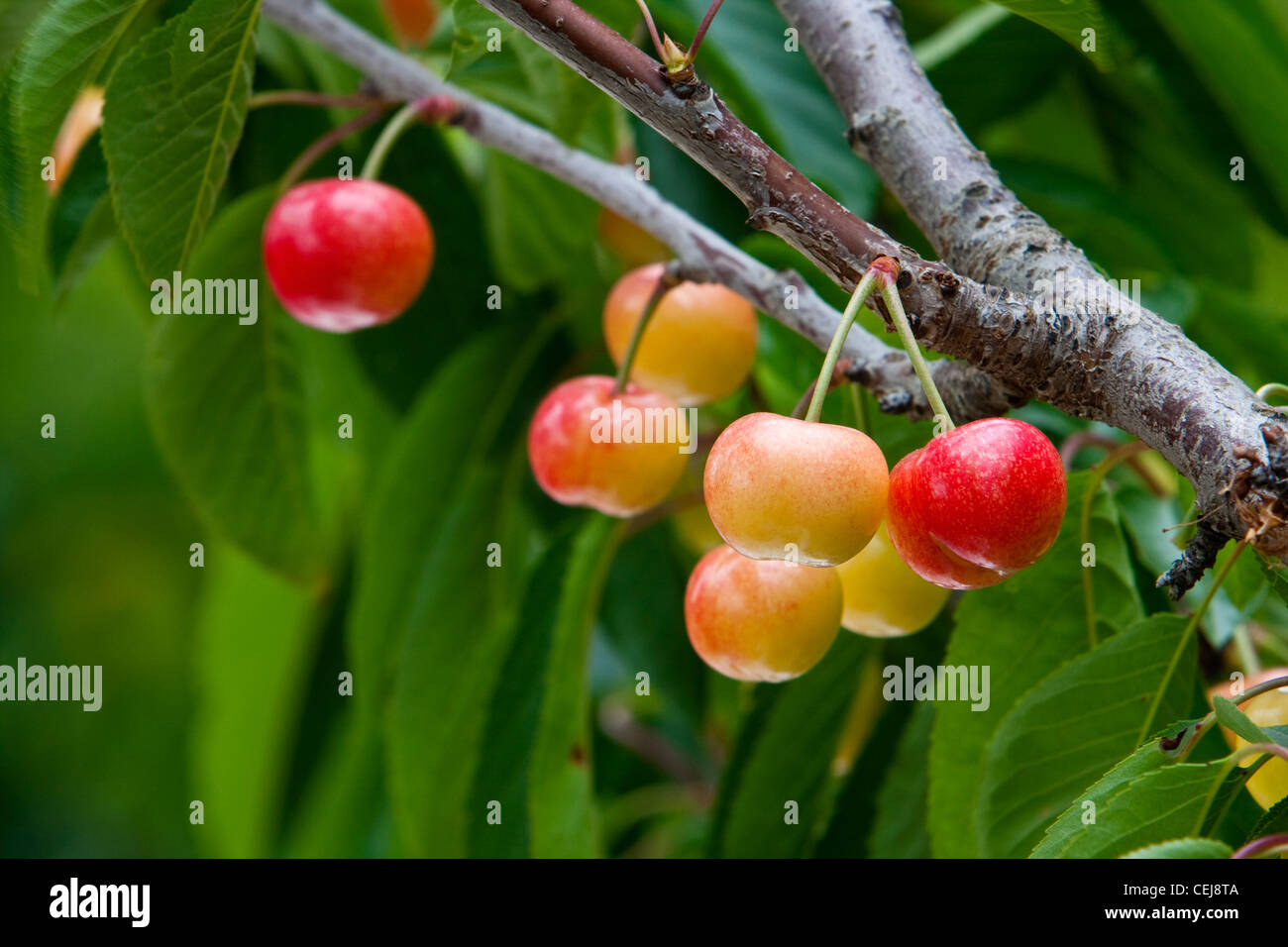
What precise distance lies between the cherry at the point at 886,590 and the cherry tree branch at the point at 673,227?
9cm

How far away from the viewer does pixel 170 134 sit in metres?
0.72

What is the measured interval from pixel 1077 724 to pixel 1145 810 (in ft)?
0.49

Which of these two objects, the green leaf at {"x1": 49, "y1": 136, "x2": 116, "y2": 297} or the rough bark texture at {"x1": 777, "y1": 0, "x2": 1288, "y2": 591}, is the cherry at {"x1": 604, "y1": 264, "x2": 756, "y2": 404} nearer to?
the rough bark texture at {"x1": 777, "y1": 0, "x2": 1288, "y2": 591}

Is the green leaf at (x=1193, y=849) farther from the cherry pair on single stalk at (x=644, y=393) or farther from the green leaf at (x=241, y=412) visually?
the green leaf at (x=241, y=412)

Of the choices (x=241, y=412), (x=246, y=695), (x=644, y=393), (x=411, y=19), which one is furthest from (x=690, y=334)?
(x=246, y=695)

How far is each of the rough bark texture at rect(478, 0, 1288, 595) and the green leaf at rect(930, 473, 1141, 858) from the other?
0.22 m

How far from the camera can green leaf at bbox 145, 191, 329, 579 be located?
3.66 ft

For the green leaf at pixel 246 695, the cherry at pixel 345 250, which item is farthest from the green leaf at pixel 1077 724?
the green leaf at pixel 246 695

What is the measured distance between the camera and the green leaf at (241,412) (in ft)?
3.66

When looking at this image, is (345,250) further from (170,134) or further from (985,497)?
(985,497)

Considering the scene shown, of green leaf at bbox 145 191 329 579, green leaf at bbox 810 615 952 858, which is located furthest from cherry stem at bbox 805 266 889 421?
green leaf at bbox 145 191 329 579

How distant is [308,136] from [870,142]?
2.69 feet

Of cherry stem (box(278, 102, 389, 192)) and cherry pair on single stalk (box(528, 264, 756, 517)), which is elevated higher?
cherry stem (box(278, 102, 389, 192))
